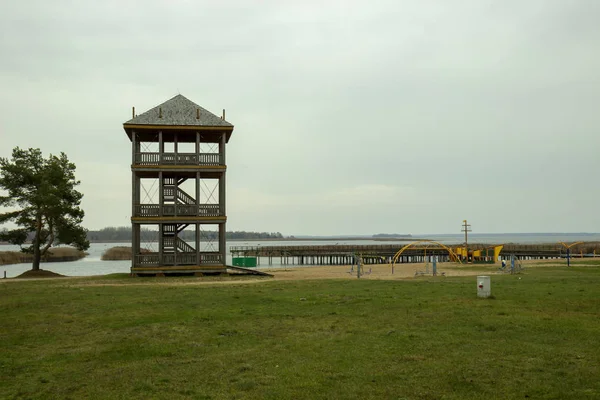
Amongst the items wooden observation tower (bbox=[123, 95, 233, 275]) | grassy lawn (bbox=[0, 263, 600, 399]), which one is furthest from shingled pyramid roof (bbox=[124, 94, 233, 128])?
grassy lawn (bbox=[0, 263, 600, 399])

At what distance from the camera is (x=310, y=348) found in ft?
37.4

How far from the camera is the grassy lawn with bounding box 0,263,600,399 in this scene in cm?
863

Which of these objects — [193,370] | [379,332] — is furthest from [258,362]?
[379,332]

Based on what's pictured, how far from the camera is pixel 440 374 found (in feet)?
30.2

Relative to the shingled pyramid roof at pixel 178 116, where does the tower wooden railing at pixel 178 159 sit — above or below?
below

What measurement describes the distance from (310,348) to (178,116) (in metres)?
29.1

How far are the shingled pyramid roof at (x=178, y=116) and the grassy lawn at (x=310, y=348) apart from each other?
63.2 ft

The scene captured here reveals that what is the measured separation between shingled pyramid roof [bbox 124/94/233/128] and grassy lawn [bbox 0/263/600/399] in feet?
63.2

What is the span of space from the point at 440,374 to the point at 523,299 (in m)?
10.7

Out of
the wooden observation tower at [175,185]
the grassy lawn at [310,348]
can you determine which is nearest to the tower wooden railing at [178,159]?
the wooden observation tower at [175,185]

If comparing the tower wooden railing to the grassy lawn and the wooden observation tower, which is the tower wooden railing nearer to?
the wooden observation tower

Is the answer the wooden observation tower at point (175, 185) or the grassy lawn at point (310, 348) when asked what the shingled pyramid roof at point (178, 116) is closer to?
the wooden observation tower at point (175, 185)

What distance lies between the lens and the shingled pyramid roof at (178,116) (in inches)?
1439

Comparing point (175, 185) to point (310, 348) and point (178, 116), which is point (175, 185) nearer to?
point (178, 116)
